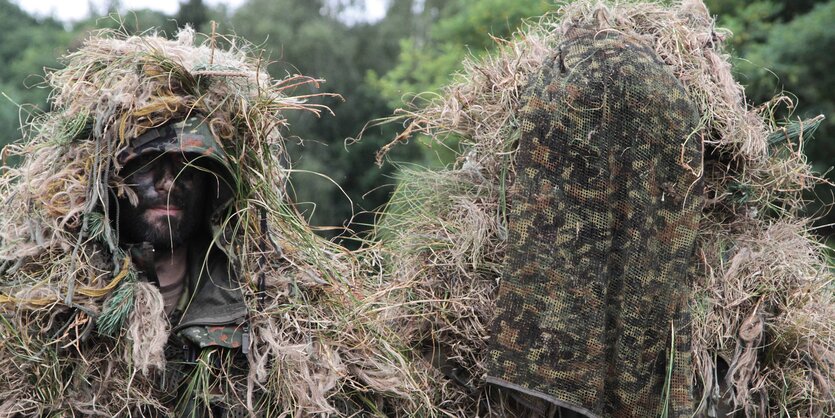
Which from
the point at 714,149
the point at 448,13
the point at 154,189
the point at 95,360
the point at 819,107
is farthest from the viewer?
the point at 448,13

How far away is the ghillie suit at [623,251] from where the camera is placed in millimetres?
3406

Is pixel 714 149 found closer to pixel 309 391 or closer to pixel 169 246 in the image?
pixel 309 391

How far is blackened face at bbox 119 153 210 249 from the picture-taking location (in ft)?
11.1

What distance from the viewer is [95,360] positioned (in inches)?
125

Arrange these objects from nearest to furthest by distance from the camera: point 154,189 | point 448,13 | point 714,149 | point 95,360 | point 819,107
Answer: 1. point 95,360
2. point 154,189
3. point 714,149
4. point 819,107
5. point 448,13

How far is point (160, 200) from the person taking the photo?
3.40 m

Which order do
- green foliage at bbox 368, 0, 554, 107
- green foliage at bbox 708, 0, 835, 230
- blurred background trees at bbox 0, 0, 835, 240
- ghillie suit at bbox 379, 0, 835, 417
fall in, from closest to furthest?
ghillie suit at bbox 379, 0, 835, 417
blurred background trees at bbox 0, 0, 835, 240
green foliage at bbox 708, 0, 835, 230
green foliage at bbox 368, 0, 554, 107

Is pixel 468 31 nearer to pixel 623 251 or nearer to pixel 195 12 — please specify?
pixel 623 251

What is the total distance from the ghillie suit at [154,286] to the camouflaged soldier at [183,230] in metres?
0.01

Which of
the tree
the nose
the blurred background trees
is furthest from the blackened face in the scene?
the tree

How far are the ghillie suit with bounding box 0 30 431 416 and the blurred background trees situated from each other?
0.22 metres

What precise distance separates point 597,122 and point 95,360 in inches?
73.4

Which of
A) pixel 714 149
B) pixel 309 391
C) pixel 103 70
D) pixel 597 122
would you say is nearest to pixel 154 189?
pixel 103 70

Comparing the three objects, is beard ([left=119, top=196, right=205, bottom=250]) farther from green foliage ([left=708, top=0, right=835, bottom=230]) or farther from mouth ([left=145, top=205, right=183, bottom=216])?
green foliage ([left=708, top=0, right=835, bottom=230])
